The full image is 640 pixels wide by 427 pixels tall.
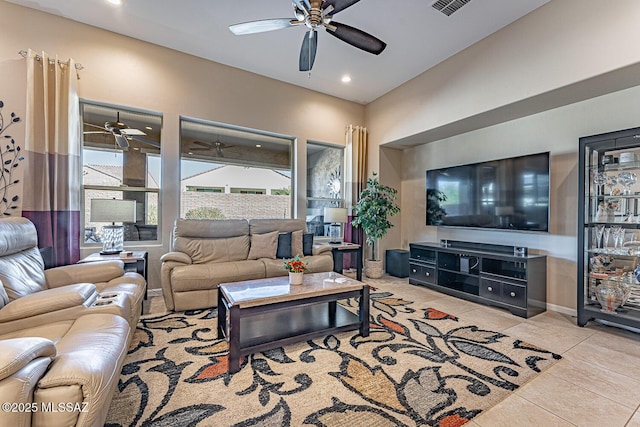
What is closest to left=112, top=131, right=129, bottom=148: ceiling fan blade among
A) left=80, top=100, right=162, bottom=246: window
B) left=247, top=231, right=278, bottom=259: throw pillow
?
left=80, top=100, right=162, bottom=246: window

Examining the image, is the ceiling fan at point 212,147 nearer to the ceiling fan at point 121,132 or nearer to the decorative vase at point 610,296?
the ceiling fan at point 121,132

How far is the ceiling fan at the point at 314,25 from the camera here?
2.30m

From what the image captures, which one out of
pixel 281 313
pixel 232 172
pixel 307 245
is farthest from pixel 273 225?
pixel 281 313

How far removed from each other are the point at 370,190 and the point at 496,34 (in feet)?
8.58

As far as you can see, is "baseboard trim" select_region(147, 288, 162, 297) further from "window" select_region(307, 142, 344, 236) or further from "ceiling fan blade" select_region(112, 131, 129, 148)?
"window" select_region(307, 142, 344, 236)

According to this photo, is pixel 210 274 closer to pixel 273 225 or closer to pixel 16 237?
pixel 273 225

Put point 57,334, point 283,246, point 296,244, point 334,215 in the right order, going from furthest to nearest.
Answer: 1. point 334,215
2. point 296,244
3. point 283,246
4. point 57,334

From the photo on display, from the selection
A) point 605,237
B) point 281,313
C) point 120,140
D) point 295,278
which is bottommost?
point 281,313

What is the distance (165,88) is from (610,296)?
5776 millimetres

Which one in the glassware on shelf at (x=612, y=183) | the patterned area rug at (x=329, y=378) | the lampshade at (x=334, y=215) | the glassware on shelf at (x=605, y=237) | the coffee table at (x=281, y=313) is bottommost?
the patterned area rug at (x=329, y=378)

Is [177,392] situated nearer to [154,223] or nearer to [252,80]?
[154,223]

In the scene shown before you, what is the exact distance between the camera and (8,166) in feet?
9.80

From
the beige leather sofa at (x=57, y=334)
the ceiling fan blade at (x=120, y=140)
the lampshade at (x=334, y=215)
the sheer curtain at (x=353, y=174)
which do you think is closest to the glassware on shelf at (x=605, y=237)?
the lampshade at (x=334, y=215)

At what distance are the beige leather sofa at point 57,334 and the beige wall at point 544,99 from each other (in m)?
4.13
